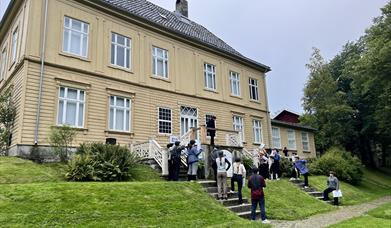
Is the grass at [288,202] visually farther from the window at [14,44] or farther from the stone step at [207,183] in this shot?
the window at [14,44]

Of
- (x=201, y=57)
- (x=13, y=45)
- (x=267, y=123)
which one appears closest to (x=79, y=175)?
(x=13, y=45)

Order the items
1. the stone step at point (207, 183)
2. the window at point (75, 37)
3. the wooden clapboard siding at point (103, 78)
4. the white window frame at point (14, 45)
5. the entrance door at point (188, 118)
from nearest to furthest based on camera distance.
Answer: the stone step at point (207, 183) → the wooden clapboard siding at point (103, 78) → the window at point (75, 37) → the white window frame at point (14, 45) → the entrance door at point (188, 118)

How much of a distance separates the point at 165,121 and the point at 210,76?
231 inches

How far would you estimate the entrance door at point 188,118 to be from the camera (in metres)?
20.3

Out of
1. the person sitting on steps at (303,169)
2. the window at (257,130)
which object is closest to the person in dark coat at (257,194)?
the person sitting on steps at (303,169)

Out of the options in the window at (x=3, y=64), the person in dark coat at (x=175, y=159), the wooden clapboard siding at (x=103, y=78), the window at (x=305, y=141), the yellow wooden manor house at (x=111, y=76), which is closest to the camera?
the person in dark coat at (x=175, y=159)

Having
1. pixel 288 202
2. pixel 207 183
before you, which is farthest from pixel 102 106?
pixel 288 202

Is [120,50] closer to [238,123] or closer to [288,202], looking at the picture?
[238,123]

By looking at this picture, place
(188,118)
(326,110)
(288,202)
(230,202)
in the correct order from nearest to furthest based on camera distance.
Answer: (230,202) → (288,202) → (188,118) → (326,110)

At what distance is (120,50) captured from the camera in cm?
1805

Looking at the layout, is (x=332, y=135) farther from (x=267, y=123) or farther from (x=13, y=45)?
(x=13, y=45)

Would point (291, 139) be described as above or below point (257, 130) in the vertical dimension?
below

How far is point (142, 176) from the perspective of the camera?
13.0 meters

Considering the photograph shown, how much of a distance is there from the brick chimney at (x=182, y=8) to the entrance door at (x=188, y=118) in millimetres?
11962
